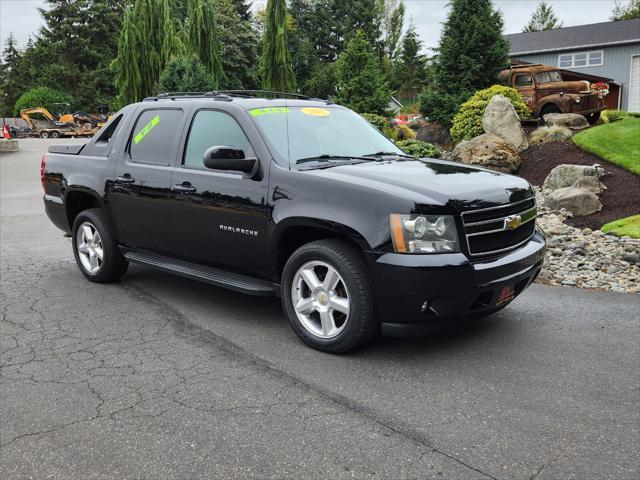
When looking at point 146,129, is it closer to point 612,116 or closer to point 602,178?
point 602,178

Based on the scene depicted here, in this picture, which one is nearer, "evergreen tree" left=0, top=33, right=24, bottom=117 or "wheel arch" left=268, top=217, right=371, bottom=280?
"wheel arch" left=268, top=217, right=371, bottom=280

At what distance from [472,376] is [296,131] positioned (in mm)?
2376

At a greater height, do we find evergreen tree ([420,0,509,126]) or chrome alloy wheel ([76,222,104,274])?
evergreen tree ([420,0,509,126])

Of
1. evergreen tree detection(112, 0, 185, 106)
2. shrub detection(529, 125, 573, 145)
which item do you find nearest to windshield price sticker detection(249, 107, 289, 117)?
shrub detection(529, 125, 573, 145)

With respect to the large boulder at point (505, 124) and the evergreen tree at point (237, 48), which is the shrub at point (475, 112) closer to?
the large boulder at point (505, 124)

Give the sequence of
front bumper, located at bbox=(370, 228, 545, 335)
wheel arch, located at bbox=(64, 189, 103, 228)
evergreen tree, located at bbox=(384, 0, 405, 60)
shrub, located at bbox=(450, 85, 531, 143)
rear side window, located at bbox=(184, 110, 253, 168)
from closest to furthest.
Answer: front bumper, located at bbox=(370, 228, 545, 335), rear side window, located at bbox=(184, 110, 253, 168), wheel arch, located at bbox=(64, 189, 103, 228), shrub, located at bbox=(450, 85, 531, 143), evergreen tree, located at bbox=(384, 0, 405, 60)

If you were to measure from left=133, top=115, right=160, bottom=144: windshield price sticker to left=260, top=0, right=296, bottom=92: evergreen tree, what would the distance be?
86.7 feet

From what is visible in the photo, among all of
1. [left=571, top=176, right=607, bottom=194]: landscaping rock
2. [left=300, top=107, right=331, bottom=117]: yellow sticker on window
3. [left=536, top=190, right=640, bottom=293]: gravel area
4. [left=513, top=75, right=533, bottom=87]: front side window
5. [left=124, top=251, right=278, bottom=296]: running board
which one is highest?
[left=513, top=75, right=533, bottom=87]: front side window

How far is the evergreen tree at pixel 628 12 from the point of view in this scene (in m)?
56.3

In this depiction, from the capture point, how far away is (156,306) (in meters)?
5.46

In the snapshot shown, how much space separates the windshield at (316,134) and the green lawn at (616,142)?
305 inches

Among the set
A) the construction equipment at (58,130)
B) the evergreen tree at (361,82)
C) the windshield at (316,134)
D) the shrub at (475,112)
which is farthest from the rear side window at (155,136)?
the construction equipment at (58,130)

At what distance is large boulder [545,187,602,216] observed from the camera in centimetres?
971

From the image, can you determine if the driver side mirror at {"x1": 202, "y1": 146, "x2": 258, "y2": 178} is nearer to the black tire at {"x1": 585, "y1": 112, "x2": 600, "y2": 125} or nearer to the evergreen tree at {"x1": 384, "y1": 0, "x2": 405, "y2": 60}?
the black tire at {"x1": 585, "y1": 112, "x2": 600, "y2": 125}
